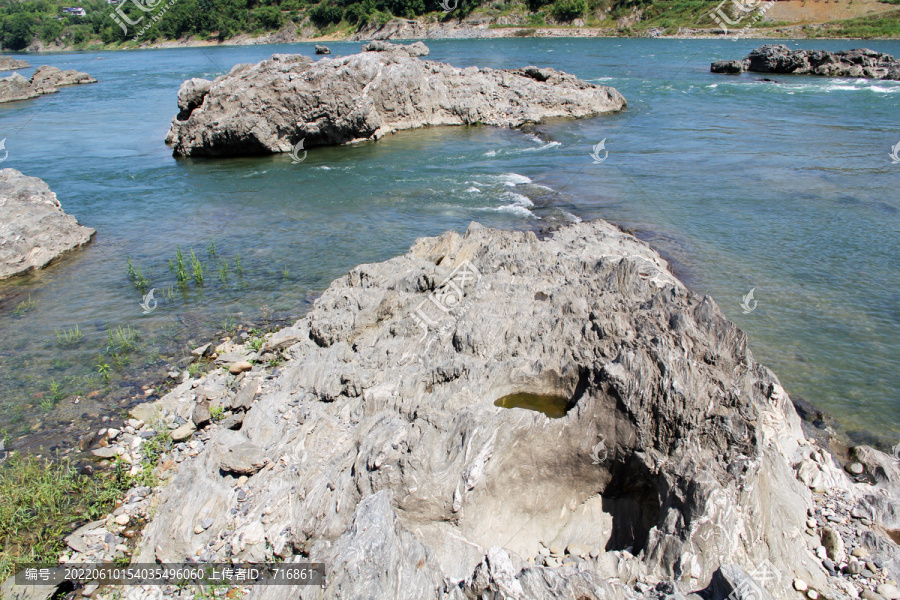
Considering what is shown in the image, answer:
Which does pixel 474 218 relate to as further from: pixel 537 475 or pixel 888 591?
pixel 888 591

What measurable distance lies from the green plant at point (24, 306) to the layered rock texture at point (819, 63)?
49380mm

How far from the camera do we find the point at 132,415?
26.1 feet

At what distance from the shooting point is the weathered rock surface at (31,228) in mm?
13039

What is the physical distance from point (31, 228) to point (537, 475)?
14618mm

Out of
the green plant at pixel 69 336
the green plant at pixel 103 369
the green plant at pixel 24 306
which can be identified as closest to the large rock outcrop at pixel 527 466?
the green plant at pixel 103 369

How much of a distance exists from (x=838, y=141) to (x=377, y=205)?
2002 cm

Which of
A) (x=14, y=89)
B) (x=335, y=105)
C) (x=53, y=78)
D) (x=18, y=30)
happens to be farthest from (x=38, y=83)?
(x=18, y=30)

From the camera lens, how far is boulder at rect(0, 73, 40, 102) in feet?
133

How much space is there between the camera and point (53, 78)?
154 ft

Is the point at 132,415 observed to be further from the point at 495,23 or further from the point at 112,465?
the point at 495,23

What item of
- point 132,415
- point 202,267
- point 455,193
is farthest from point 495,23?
point 132,415

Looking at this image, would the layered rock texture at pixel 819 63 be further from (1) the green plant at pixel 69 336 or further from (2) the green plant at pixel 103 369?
(2) the green plant at pixel 103 369

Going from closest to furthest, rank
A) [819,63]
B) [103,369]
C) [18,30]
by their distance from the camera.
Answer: [103,369] → [819,63] → [18,30]

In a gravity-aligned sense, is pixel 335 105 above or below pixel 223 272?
above
